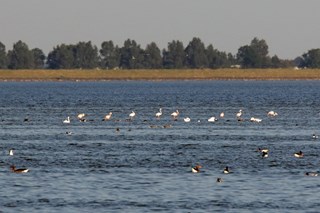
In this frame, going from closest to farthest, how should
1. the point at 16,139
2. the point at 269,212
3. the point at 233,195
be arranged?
the point at 269,212 → the point at 233,195 → the point at 16,139

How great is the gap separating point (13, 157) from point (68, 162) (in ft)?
14.2

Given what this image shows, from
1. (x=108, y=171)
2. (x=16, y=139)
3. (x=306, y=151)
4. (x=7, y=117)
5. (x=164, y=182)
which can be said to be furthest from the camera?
(x=7, y=117)

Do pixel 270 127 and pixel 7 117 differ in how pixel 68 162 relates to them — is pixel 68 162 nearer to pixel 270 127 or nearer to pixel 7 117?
pixel 270 127

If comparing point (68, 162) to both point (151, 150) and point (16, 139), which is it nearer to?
point (151, 150)

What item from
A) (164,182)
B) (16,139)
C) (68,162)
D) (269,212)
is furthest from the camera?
(16,139)

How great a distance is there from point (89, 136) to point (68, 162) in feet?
55.7

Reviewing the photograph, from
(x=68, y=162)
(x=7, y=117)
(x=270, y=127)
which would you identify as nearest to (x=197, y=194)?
(x=68, y=162)

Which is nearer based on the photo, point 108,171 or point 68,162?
point 108,171

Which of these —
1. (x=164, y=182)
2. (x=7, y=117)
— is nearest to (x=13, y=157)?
(x=164, y=182)

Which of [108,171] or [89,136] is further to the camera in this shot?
[89,136]

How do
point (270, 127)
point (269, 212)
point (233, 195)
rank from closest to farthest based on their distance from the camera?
point (269, 212) → point (233, 195) → point (270, 127)

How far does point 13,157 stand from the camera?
51.8m

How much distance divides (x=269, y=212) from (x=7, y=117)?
5662 cm

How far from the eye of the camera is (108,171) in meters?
44.9
